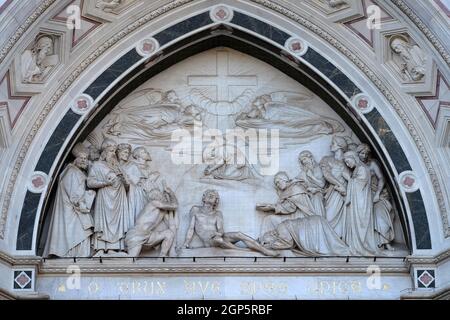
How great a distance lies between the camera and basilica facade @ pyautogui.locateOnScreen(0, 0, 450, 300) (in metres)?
22.6

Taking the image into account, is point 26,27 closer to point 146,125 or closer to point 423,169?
point 146,125

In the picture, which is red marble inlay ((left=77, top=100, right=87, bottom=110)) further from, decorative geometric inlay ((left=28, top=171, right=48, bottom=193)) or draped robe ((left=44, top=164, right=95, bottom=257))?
decorative geometric inlay ((left=28, top=171, right=48, bottom=193))

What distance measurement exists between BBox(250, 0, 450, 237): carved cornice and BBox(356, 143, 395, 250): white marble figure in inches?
35.1

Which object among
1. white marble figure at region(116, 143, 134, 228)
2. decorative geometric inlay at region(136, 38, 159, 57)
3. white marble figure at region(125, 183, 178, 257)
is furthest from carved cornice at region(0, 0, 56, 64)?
white marble figure at region(125, 183, 178, 257)

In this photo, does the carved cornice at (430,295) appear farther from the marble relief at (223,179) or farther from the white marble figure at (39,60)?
the white marble figure at (39,60)

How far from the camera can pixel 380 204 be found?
2350 cm

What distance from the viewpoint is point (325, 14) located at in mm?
23906

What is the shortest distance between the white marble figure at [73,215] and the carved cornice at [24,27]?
2141 millimetres

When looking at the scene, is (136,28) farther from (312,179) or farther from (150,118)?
(312,179)

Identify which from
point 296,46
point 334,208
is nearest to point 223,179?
point 334,208

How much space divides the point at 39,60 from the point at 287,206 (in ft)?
15.4

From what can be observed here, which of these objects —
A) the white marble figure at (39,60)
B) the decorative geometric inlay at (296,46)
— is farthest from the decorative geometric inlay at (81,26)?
the decorative geometric inlay at (296,46)

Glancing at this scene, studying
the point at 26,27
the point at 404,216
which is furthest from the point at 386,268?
the point at 26,27

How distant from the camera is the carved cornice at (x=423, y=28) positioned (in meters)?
22.6
